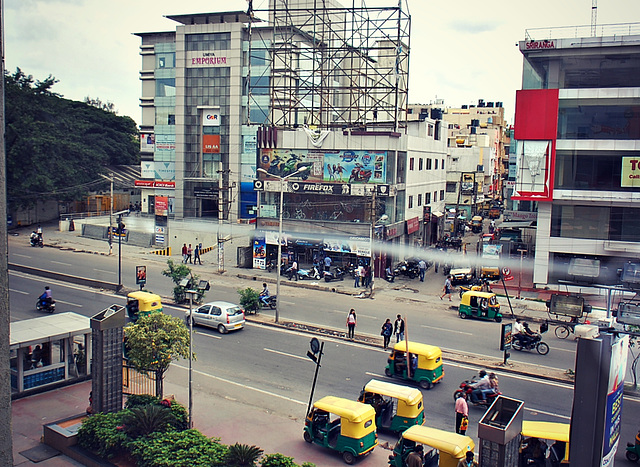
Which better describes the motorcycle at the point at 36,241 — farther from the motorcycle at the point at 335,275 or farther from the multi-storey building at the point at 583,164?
the multi-storey building at the point at 583,164

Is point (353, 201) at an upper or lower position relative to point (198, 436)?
upper

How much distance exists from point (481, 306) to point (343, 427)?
700 inches

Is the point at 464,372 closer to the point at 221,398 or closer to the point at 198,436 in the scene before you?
the point at 221,398

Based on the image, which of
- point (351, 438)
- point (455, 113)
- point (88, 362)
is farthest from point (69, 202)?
point (455, 113)

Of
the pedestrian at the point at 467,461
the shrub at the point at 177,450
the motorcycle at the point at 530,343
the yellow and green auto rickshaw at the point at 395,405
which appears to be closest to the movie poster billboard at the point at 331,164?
the motorcycle at the point at 530,343

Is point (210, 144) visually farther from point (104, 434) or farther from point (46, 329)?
point (104, 434)

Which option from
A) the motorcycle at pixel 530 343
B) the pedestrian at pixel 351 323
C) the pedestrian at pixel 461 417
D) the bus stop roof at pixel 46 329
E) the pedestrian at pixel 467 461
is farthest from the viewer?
the pedestrian at pixel 351 323

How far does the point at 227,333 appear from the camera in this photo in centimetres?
2734

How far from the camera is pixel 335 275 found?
135 feet

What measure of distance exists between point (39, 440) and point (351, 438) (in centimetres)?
830

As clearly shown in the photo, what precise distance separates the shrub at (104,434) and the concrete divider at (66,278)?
2076 centimetres

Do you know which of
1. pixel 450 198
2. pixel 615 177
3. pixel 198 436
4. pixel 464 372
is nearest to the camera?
pixel 198 436

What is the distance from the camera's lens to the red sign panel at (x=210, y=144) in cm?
5775

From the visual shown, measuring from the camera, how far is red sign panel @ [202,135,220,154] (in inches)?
2274
